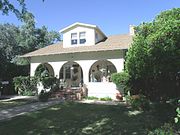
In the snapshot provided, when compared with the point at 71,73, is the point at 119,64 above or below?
above

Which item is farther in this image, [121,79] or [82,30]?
[82,30]

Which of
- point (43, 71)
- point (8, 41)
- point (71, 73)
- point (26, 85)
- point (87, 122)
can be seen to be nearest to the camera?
point (87, 122)

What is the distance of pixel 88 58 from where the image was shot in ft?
83.8

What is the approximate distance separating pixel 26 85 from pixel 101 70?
7924 millimetres

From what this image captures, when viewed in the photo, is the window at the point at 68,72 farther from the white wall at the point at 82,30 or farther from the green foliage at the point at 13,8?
the green foliage at the point at 13,8

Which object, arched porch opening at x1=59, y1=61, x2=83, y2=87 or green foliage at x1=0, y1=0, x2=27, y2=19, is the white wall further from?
→ green foliage at x1=0, y1=0, x2=27, y2=19

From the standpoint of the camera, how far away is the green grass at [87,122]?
1198 cm

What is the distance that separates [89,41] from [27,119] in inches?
552

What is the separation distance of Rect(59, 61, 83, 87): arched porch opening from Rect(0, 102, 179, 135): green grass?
445 inches

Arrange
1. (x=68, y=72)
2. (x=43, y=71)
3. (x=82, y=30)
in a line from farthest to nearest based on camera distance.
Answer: (x=43, y=71) < (x=68, y=72) < (x=82, y=30)

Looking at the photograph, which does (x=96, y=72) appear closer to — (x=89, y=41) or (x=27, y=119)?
(x=89, y=41)

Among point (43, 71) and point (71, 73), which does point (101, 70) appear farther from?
point (43, 71)

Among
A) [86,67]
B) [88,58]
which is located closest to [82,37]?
[88,58]

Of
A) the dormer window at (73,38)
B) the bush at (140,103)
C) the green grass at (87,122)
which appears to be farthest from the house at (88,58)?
the green grass at (87,122)
